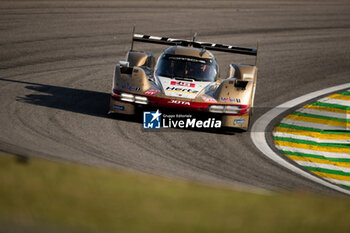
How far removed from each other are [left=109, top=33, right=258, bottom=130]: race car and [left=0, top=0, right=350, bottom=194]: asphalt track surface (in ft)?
1.44

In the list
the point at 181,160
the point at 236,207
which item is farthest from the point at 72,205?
the point at 181,160

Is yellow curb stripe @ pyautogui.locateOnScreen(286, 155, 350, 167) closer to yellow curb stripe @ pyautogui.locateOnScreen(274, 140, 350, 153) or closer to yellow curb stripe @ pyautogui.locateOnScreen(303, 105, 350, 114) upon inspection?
yellow curb stripe @ pyautogui.locateOnScreen(274, 140, 350, 153)

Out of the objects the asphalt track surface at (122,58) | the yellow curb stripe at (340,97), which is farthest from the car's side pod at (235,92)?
the yellow curb stripe at (340,97)

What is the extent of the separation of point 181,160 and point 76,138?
5.83 ft

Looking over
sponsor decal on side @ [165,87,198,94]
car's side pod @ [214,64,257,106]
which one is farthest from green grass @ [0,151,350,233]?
sponsor decal on side @ [165,87,198,94]

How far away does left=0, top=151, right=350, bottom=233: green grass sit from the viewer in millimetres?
3809

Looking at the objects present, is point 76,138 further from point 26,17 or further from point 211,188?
point 26,17

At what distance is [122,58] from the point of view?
1589 cm

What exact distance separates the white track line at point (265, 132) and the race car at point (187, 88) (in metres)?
0.46

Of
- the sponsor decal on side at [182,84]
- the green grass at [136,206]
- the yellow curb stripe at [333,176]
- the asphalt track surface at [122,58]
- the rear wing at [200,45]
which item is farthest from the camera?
the rear wing at [200,45]

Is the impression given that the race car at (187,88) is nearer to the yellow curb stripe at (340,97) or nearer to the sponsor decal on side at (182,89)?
the sponsor decal on side at (182,89)

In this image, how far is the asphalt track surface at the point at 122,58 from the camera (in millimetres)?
8383

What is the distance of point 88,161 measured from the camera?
7691 mm

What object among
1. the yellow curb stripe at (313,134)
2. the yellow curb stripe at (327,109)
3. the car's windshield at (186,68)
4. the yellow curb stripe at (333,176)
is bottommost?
the yellow curb stripe at (333,176)
